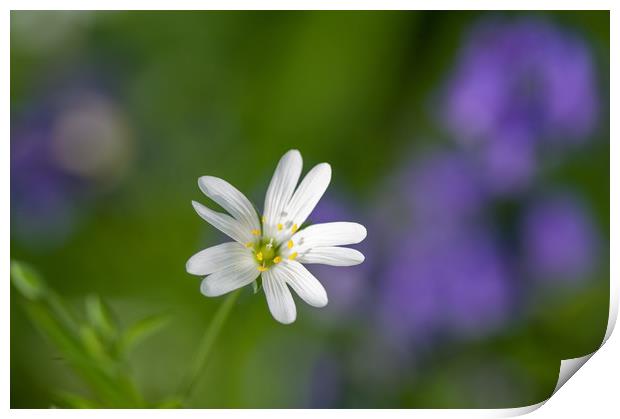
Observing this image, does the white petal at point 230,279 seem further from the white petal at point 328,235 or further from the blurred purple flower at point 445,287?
the blurred purple flower at point 445,287

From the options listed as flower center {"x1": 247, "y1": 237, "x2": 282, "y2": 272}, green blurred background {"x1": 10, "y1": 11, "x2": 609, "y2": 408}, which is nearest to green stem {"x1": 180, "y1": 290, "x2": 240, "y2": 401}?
green blurred background {"x1": 10, "y1": 11, "x2": 609, "y2": 408}

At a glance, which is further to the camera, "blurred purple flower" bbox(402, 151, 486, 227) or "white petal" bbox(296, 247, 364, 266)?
"blurred purple flower" bbox(402, 151, 486, 227)

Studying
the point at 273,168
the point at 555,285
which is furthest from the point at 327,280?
the point at 555,285

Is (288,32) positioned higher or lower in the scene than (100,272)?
higher

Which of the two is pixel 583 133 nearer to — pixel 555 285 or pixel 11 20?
pixel 555 285

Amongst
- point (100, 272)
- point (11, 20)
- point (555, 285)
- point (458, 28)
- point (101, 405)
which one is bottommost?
point (101, 405)

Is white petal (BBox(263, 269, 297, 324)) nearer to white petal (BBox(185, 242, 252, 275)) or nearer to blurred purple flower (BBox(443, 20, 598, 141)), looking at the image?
white petal (BBox(185, 242, 252, 275))

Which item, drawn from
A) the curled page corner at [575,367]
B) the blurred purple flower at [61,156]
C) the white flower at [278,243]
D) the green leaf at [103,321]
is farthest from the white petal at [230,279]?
the curled page corner at [575,367]

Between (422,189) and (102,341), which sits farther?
(422,189)
